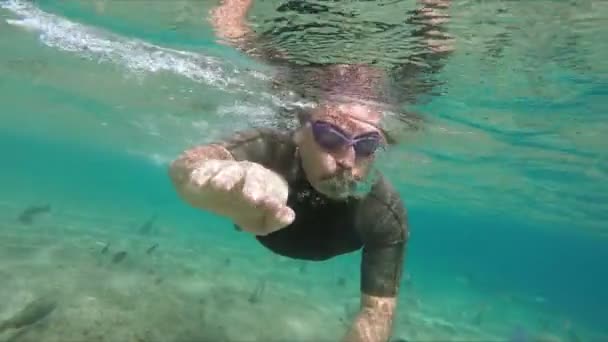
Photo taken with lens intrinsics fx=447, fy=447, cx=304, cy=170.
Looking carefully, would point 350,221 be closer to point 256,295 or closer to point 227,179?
point 227,179

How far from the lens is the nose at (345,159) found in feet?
15.5

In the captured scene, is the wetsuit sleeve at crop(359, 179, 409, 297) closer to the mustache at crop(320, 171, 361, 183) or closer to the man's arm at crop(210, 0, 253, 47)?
the mustache at crop(320, 171, 361, 183)

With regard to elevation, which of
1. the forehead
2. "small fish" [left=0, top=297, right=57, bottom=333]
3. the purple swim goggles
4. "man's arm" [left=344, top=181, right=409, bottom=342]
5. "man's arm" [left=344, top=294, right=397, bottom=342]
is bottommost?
"small fish" [left=0, top=297, right=57, bottom=333]

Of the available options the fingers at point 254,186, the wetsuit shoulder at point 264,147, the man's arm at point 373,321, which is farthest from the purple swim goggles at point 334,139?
the fingers at point 254,186

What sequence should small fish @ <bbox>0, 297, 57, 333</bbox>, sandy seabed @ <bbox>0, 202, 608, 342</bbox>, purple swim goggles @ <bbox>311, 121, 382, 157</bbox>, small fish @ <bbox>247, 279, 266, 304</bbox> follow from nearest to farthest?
1. purple swim goggles @ <bbox>311, 121, 382, 157</bbox>
2. small fish @ <bbox>0, 297, 57, 333</bbox>
3. sandy seabed @ <bbox>0, 202, 608, 342</bbox>
4. small fish @ <bbox>247, 279, 266, 304</bbox>

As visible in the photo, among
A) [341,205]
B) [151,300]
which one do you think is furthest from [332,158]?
[151,300]

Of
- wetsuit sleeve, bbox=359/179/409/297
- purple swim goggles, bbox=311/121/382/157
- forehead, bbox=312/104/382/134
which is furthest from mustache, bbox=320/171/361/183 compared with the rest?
forehead, bbox=312/104/382/134

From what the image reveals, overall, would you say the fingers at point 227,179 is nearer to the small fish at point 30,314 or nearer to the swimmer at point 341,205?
the swimmer at point 341,205

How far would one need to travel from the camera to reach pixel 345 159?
4.76m

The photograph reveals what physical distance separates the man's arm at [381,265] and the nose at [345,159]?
22.7 inches

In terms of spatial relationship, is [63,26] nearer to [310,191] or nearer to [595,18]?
[310,191]

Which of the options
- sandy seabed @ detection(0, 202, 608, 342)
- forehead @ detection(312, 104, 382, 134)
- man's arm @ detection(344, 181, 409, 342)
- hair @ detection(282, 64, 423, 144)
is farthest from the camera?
hair @ detection(282, 64, 423, 144)

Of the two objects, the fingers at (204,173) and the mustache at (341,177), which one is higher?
the fingers at (204,173)

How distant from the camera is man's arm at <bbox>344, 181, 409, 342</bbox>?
4977 millimetres
